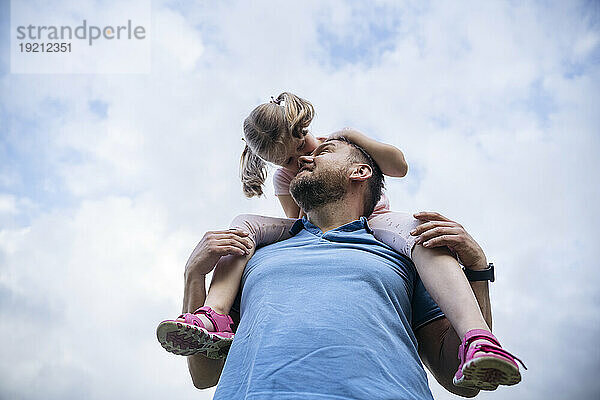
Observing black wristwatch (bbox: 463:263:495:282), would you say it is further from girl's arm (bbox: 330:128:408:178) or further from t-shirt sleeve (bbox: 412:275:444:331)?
girl's arm (bbox: 330:128:408:178)

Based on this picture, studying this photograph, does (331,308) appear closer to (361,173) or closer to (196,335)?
(196,335)

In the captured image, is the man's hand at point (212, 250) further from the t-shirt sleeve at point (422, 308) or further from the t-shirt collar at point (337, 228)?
the t-shirt sleeve at point (422, 308)

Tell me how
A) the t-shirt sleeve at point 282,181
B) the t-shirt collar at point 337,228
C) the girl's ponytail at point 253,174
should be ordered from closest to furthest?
the t-shirt collar at point 337,228 < the t-shirt sleeve at point 282,181 < the girl's ponytail at point 253,174

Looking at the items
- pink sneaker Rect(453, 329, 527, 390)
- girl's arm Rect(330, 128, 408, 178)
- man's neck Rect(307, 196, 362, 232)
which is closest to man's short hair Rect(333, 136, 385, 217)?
girl's arm Rect(330, 128, 408, 178)

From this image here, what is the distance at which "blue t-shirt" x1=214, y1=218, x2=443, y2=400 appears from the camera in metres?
1.38

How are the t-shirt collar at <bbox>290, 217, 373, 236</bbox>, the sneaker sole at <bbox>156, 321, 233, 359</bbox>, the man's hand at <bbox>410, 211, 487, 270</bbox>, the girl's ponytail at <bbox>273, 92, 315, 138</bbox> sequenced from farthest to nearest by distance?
the girl's ponytail at <bbox>273, 92, 315, 138</bbox>
the t-shirt collar at <bbox>290, 217, 373, 236</bbox>
the man's hand at <bbox>410, 211, 487, 270</bbox>
the sneaker sole at <bbox>156, 321, 233, 359</bbox>

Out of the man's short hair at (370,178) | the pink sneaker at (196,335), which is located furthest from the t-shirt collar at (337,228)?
the pink sneaker at (196,335)

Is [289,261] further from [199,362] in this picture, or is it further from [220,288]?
[199,362]

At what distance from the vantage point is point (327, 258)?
5.70 feet

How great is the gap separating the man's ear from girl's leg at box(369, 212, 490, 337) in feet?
1.02

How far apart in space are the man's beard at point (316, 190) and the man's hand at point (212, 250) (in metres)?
0.29

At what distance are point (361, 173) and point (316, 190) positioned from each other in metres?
0.23

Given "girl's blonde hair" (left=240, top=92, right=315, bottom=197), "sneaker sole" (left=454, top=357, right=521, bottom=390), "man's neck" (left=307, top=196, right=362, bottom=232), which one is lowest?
"sneaker sole" (left=454, top=357, right=521, bottom=390)

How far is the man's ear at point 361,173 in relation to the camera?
7.11ft
